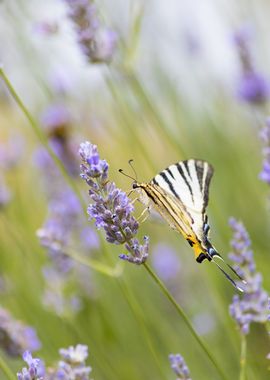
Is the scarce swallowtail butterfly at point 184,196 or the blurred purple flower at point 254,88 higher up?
the blurred purple flower at point 254,88

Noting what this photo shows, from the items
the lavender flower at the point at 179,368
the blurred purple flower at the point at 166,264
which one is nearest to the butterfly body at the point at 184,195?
the lavender flower at the point at 179,368

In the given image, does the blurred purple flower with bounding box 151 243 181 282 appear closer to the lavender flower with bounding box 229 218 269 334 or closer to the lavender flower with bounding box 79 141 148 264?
the lavender flower with bounding box 229 218 269 334

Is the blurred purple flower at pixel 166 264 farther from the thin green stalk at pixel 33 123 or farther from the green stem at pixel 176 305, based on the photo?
the green stem at pixel 176 305

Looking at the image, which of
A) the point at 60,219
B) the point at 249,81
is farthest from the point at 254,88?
the point at 60,219

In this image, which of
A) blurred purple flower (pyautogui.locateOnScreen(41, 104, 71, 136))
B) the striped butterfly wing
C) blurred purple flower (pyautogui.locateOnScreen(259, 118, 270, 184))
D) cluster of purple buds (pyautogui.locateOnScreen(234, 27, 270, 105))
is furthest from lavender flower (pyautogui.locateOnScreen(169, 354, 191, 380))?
blurred purple flower (pyautogui.locateOnScreen(41, 104, 71, 136))

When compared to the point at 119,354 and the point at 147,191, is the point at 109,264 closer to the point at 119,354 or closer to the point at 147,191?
the point at 147,191

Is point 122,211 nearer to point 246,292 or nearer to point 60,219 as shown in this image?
point 246,292
